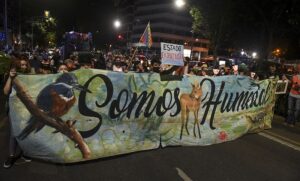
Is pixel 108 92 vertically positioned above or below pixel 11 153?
above

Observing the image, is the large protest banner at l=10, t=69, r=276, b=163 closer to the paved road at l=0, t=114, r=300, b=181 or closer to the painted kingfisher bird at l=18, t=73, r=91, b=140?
the painted kingfisher bird at l=18, t=73, r=91, b=140

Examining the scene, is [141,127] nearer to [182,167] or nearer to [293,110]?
[182,167]

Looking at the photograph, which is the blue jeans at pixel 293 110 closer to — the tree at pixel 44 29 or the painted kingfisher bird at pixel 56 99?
the painted kingfisher bird at pixel 56 99

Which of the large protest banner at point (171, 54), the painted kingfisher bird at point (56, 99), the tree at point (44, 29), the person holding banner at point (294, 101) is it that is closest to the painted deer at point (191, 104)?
the large protest banner at point (171, 54)

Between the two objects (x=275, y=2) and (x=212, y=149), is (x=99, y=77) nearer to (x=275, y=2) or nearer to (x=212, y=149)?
(x=212, y=149)

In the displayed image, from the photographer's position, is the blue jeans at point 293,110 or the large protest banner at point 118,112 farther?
the blue jeans at point 293,110

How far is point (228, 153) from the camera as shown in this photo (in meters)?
7.61

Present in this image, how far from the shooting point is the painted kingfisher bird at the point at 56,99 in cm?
593

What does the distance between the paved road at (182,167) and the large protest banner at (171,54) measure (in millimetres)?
2597

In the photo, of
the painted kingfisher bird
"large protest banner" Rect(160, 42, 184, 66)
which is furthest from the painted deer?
the painted kingfisher bird

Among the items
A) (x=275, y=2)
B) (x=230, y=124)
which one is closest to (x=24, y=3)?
(x=275, y=2)

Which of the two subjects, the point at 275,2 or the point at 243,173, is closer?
the point at 243,173

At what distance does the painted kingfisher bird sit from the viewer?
5.93m

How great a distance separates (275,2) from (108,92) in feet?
73.9
